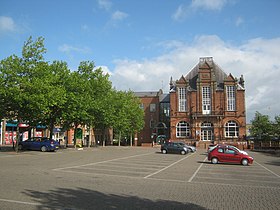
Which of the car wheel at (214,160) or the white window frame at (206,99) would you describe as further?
the white window frame at (206,99)

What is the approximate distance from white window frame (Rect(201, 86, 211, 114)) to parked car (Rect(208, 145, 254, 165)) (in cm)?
4229

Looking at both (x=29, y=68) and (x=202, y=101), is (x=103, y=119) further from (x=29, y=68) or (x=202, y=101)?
(x=202, y=101)

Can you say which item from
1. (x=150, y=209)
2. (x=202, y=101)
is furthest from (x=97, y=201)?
(x=202, y=101)

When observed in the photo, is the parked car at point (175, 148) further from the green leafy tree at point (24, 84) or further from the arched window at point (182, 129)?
the arched window at point (182, 129)

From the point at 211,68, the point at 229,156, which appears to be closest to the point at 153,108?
the point at 211,68

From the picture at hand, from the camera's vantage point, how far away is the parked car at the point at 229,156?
23.1m

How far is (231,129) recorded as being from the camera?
208 feet

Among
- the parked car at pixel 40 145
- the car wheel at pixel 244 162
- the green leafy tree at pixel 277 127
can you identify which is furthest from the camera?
the green leafy tree at pixel 277 127

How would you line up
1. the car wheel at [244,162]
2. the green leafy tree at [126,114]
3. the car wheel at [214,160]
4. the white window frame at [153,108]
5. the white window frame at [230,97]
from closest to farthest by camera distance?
the car wheel at [244,162] → the car wheel at [214,160] → the green leafy tree at [126,114] → the white window frame at [230,97] → the white window frame at [153,108]

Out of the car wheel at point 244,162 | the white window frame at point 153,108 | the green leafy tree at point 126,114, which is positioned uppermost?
the white window frame at point 153,108

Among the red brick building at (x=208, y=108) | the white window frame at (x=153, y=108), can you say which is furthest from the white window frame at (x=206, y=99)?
the white window frame at (x=153, y=108)

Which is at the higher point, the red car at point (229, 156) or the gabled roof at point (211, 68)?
the gabled roof at point (211, 68)

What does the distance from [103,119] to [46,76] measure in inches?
745

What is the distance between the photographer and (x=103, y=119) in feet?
157
